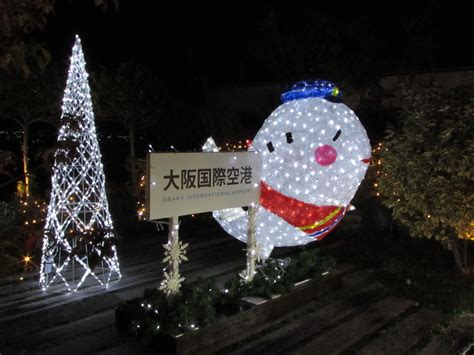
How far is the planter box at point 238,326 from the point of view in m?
4.50

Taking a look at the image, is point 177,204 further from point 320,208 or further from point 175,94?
point 175,94

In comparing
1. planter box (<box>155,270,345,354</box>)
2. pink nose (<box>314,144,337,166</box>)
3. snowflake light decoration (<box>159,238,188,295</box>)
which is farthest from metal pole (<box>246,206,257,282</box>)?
pink nose (<box>314,144,337,166</box>)

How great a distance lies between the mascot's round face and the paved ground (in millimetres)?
1541

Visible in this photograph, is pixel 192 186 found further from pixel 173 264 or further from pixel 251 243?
pixel 251 243

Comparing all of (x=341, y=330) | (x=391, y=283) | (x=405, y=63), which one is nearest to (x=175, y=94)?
(x=405, y=63)

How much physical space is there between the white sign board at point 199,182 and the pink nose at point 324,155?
44.4 inches

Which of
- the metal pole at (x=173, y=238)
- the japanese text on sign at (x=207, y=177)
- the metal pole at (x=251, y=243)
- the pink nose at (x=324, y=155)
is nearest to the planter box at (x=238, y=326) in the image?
the metal pole at (x=251, y=243)

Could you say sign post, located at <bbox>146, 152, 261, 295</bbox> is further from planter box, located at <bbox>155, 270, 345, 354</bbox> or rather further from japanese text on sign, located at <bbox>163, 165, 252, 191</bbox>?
planter box, located at <bbox>155, 270, 345, 354</bbox>

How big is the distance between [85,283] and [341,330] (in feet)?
12.5

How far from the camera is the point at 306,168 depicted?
20.5 feet

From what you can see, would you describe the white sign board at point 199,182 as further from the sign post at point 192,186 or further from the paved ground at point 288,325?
the paved ground at point 288,325

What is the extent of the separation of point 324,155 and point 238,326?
264 centimetres

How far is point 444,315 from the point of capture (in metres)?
5.73

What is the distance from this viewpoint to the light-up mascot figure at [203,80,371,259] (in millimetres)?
6266
